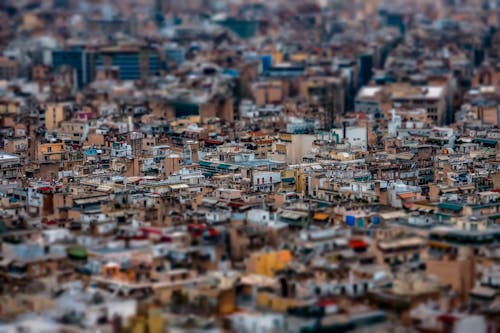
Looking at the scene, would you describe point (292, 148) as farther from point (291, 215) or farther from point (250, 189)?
point (291, 215)

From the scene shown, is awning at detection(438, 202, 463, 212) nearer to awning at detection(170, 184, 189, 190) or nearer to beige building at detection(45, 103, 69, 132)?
awning at detection(170, 184, 189, 190)

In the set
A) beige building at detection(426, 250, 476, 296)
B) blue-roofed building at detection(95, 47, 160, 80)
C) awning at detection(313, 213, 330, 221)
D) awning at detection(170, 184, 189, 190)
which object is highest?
blue-roofed building at detection(95, 47, 160, 80)

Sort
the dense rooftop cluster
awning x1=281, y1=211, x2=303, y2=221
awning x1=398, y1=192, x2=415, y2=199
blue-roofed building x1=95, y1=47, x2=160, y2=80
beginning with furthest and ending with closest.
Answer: blue-roofed building x1=95, y1=47, x2=160, y2=80, awning x1=398, y1=192, x2=415, y2=199, awning x1=281, y1=211, x2=303, y2=221, the dense rooftop cluster

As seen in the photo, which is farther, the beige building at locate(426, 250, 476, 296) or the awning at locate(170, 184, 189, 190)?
the awning at locate(170, 184, 189, 190)

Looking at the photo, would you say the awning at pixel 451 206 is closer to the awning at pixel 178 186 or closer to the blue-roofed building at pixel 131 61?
the awning at pixel 178 186

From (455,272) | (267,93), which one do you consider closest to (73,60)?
(267,93)

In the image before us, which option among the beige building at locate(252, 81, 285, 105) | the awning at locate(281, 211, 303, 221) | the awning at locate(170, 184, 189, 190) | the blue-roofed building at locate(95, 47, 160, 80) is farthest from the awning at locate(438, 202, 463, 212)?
the blue-roofed building at locate(95, 47, 160, 80)

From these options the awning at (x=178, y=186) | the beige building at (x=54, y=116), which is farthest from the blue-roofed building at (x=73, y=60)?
the awning at (x=178, y=186)

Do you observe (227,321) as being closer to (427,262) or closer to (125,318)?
(125,318)

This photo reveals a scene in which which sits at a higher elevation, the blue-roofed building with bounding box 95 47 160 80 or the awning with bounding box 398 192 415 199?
the blue-roofed building with bounding box 95 47 160 80
